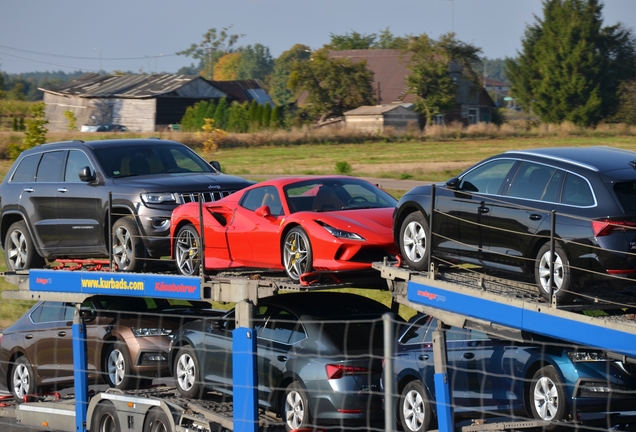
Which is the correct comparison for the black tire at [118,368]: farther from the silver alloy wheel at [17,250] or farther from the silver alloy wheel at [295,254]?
the silver alloy wheel at [295,254]

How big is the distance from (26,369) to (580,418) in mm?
7892

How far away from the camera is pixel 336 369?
9.21 meters

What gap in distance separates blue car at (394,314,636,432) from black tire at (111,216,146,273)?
138 inches

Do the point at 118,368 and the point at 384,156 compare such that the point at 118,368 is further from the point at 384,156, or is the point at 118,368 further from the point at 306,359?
the point at 384,156

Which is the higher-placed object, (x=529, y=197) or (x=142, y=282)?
(x=529, y=197)

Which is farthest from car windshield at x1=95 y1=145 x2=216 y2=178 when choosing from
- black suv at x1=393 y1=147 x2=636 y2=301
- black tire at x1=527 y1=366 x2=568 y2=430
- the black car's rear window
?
the black car's rear window

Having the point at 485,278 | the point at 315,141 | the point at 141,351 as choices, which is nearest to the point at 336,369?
the point at 485,278

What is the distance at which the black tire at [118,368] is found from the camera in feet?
37.5

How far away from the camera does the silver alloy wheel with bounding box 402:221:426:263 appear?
9.66 m

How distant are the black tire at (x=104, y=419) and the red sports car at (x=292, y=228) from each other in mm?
1787

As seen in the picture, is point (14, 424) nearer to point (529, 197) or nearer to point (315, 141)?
point (529, 197)

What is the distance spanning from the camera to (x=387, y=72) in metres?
85.8

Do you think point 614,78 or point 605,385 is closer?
point 605,385

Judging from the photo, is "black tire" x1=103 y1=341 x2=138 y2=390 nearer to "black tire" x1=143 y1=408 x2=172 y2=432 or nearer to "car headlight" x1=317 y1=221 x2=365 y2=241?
"black tire" x1=143 y1=408 x2=172 y2=432
